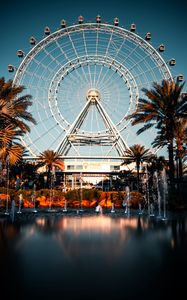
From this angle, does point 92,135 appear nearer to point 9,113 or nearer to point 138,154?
point 138,154

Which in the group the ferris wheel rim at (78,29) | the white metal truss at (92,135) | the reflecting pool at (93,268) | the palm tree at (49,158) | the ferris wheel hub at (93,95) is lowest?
the reflecting pool at (93,268)

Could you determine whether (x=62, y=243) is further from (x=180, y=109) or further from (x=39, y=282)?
(x=180, y=109)

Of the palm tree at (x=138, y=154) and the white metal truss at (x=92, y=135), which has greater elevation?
the white metal truss at (x=92, y=135)

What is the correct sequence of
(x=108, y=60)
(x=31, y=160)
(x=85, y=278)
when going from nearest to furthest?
(x=85, y=278), (x=108, y=60), (x=31, y=160)

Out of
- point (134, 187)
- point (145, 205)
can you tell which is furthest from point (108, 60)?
point (145, 205)

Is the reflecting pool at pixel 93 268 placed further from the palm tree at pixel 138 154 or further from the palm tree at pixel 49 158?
the palm tree at pixel 49 158

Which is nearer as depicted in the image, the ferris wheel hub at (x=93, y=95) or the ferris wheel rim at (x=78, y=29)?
the ferris wheel rim at (x=78, y=29)

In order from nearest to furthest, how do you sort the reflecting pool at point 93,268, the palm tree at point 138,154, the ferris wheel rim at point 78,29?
1. the reflecting pool at point 93,268
2. the palm tree at point 138,154
3. the ferris wheel rim at point 78,29

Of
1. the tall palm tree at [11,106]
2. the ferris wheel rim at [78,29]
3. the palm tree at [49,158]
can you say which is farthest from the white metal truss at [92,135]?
the tall palm tree at [11,106]

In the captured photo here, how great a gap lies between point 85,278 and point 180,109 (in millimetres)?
16432

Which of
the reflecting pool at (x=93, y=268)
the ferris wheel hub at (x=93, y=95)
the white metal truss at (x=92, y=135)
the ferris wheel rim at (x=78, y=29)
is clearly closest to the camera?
the reflecting pool at (x=93, y=268)

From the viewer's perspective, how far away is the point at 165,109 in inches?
707

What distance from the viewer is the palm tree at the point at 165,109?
17828mm

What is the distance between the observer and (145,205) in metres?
18.7
